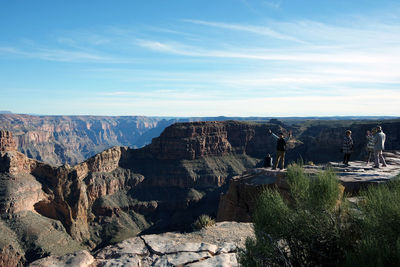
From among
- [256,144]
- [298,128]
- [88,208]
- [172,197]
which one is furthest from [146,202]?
[298,128]

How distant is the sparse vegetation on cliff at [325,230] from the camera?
4.93 m

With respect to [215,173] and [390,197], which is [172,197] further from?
[390,197]

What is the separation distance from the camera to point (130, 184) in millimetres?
88500

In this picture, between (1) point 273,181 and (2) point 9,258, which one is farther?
(2) point 9,258

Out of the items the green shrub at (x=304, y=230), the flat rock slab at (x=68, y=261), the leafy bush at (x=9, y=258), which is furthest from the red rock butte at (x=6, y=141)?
the green shrub at (x=304, y=230)

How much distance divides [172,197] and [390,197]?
84899 mm

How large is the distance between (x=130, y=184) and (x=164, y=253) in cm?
8434

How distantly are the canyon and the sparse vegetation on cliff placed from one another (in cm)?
3788

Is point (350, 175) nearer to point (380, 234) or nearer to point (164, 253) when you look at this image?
point (380, 234)

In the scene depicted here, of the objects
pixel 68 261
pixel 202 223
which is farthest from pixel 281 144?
pixel 68 261

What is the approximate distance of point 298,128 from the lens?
154375 mm

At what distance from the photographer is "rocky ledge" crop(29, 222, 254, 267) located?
7.14 meters

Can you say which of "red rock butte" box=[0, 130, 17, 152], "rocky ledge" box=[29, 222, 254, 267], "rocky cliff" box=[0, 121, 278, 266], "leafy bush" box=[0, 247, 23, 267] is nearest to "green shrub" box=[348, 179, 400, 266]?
"rocky ledge" box=[29, 222, 254, 267]

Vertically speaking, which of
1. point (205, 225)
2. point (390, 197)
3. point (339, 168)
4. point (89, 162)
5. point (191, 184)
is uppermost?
point (390, 197)
